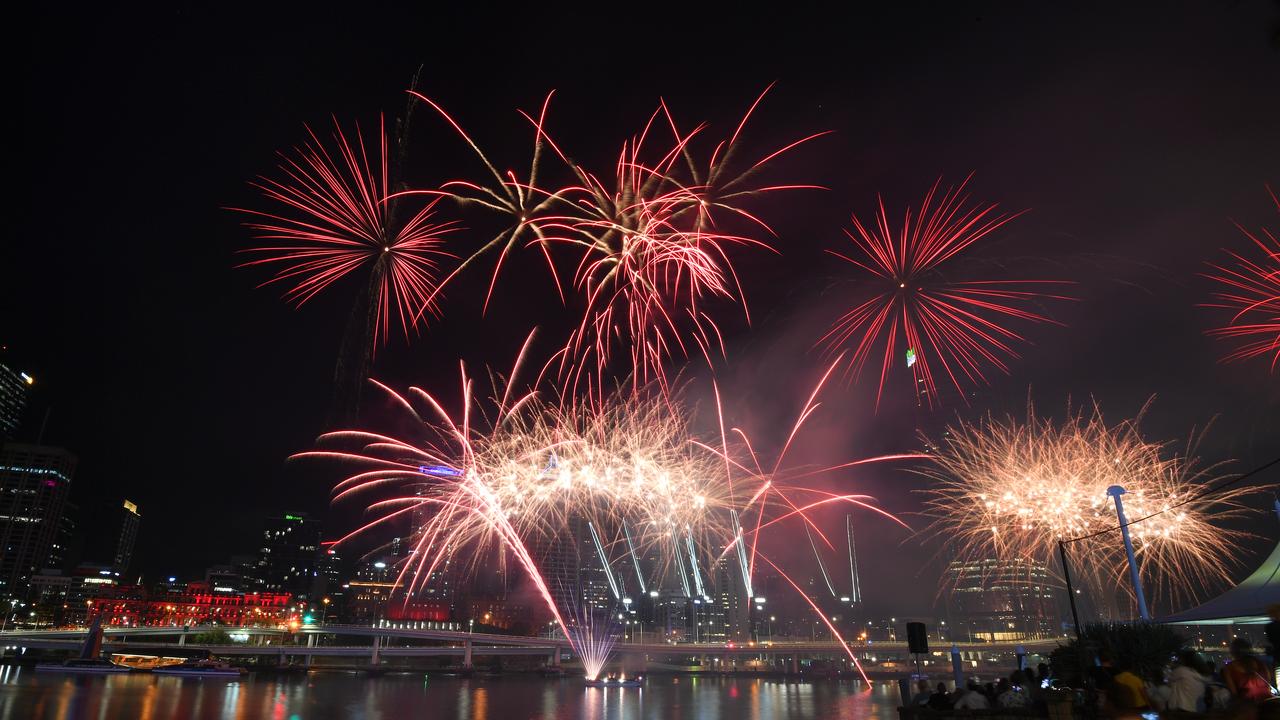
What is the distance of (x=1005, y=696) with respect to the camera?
1608 centimetres

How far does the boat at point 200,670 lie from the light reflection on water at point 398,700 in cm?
202

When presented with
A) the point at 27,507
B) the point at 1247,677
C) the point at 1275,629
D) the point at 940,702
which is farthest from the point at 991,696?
the point at 27,507

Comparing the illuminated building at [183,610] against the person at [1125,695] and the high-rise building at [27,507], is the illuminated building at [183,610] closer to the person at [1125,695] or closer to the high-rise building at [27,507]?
the high-rise building at [27,507]

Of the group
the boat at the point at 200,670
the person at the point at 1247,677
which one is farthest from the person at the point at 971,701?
the boat at the point at 200,670

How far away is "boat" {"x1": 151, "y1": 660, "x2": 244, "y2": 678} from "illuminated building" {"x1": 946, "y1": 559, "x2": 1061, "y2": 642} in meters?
90.4

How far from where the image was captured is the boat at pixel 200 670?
6931 cm

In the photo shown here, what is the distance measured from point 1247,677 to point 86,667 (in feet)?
283

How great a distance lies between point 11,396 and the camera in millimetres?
173750

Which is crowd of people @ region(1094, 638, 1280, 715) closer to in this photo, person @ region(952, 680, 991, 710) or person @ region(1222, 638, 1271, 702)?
person @ region(1222, 638, 1271, 702)

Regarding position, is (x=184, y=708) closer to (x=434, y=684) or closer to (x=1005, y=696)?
(x=434, y=684)

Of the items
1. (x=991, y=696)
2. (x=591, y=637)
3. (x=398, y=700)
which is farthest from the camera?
(x=591, y=637)

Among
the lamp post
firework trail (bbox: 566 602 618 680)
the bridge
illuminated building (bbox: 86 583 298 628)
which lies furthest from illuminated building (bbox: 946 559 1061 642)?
illuminated building (bbox: 86 583 298 628)

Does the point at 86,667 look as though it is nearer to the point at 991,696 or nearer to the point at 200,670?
the point at 200,670

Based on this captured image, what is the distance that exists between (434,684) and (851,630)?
92835 mm
